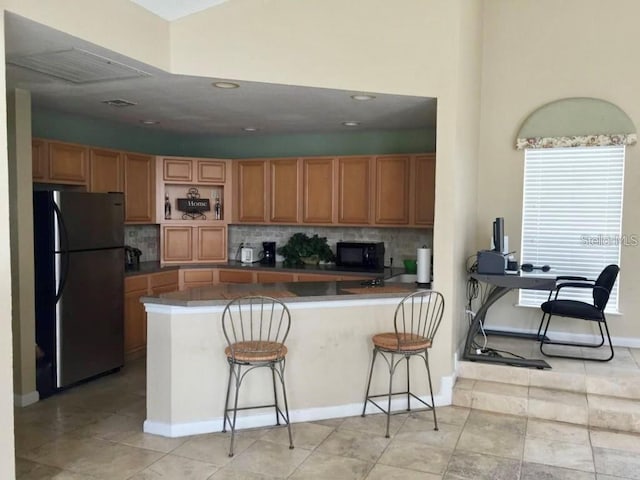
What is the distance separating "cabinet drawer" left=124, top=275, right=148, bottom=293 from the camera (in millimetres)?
5023

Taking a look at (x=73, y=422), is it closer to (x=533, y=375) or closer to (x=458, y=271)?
(x=458, y=271)

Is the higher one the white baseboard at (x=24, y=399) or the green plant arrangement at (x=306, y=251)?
the green plant arrangement at (x=306, y=251)

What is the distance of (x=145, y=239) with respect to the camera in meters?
6.11

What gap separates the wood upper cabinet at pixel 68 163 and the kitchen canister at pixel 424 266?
3185 millimetres

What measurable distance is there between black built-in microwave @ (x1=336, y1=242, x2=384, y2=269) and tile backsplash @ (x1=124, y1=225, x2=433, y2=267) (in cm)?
25

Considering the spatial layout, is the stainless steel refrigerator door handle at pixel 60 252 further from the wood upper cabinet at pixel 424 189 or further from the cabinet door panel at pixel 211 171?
the wood upper cabinet at pixel 424 189

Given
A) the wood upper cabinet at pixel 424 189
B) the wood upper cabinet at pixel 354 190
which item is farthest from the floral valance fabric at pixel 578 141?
the wood upper cabinet at pixel 354 190

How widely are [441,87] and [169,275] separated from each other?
345 cm

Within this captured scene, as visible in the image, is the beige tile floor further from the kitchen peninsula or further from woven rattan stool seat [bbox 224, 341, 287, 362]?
woven rattan stool seat [bbox 224, 341, 287, 362]

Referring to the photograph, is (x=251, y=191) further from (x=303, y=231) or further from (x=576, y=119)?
(x=576, y=119)

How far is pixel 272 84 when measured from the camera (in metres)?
3.68

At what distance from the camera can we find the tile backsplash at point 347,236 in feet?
19.1

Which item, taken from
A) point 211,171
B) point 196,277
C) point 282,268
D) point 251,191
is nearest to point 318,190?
point 251,191

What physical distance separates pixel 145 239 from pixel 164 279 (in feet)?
2.66
